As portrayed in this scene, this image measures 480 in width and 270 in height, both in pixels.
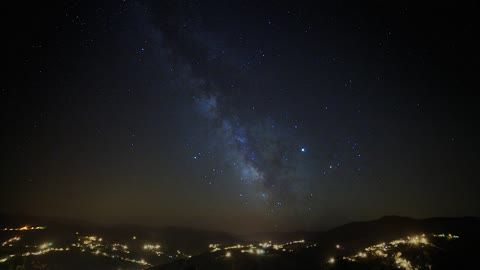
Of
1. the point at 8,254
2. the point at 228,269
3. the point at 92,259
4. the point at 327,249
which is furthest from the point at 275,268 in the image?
the point at 8,254

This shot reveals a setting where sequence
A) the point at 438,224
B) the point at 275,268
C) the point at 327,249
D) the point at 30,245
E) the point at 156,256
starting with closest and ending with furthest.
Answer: the point at 275,268 → the point at 327,249 → the point at 30,245 → the point at 156,256 → the point at 438,224

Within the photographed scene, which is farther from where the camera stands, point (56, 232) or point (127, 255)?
point (56, 232)

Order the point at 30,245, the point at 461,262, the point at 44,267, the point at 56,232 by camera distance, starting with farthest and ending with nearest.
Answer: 1. the point at 56,232
2. the point at 30,245
3. the point at 44,267
4. the point at 461,262

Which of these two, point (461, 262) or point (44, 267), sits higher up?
point (461, 262)

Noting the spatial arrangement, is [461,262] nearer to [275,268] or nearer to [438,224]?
[275,268]

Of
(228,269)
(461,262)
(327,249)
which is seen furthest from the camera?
(327,249)

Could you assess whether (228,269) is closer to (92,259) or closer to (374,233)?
(92,259)

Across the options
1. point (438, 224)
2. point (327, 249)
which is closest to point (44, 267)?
point (327, 249)

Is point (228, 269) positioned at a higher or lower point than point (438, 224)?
lower

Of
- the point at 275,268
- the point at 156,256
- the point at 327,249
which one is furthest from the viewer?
the point at 156,256
